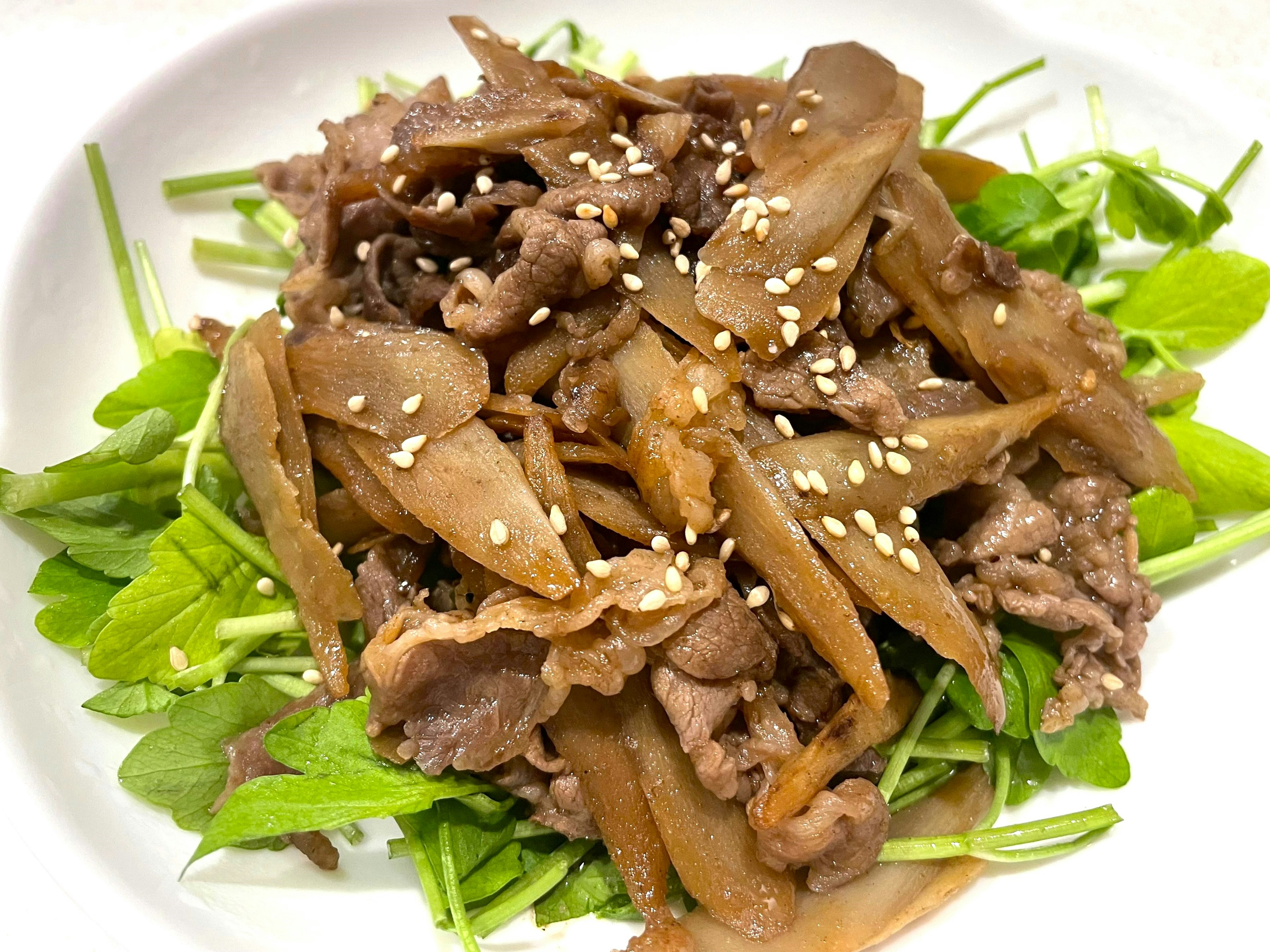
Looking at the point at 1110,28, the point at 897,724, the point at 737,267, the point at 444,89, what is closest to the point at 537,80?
the point at 444,89

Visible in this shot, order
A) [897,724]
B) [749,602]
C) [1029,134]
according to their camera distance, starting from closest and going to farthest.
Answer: [749,602] < [897,724] < [1029,134]

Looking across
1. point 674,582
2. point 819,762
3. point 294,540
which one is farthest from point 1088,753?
point 294,540

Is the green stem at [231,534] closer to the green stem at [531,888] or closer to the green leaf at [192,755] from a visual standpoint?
the green leaf at [192,755]

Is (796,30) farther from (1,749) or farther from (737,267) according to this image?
(1,749)

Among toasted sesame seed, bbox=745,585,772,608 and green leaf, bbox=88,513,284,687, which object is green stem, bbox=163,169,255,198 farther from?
toasted sesame seed, bbox=745,585,772,608

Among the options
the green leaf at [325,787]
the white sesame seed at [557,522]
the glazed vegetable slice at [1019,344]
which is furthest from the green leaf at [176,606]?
the glazed vegetable slice at [1019,344]
